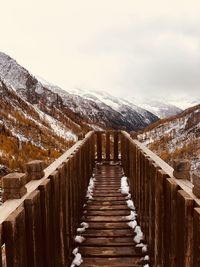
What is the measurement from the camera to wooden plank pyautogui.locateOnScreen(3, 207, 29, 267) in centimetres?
215

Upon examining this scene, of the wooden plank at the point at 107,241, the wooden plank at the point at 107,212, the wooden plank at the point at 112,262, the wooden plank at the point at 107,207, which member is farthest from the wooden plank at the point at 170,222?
the wooden plank at the point at 107,207

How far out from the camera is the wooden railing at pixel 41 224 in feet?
7.23

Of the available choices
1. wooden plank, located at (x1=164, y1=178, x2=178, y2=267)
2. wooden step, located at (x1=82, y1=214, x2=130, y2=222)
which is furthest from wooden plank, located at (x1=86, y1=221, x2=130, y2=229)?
wooden plank, located at (x1=164, y1=178, x2=178, y2=267)

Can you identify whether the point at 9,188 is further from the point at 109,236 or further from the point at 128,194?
the point at 128,194

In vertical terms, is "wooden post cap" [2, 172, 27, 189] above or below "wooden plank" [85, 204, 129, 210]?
above

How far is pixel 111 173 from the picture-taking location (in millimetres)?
10117

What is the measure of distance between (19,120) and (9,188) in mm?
17795

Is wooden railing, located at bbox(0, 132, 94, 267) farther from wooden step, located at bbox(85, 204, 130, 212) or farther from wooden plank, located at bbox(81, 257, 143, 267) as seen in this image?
wooden step, located at bbox(85, 204, 130, 212)

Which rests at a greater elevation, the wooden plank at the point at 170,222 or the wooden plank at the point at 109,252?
the wooden plank at the point at 170,222

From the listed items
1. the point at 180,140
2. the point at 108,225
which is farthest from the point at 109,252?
the point at 180,140

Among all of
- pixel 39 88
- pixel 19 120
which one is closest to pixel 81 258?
pixel 19 120

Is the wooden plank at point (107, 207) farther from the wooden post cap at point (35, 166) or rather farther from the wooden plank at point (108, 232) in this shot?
the wooden post cap at point (35, 166)

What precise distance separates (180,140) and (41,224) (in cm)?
1620

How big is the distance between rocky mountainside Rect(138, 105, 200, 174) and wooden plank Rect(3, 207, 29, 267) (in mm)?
9742
